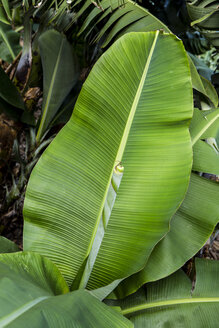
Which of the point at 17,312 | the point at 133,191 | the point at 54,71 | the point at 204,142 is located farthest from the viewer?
the point at 54,71

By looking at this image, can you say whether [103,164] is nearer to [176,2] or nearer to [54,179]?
[54,179]

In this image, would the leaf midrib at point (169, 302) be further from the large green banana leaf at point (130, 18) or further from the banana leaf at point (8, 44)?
the banana leaf at point (8, 44)

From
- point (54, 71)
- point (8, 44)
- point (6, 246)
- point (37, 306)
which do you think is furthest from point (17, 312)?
point (8, 44)

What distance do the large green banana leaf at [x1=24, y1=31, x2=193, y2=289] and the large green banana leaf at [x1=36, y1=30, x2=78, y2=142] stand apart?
18.0 inches

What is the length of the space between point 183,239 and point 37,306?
1.54 feet

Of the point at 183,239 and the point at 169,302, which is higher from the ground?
the point at 183,239

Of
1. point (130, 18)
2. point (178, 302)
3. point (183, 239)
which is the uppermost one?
point (130, 18)

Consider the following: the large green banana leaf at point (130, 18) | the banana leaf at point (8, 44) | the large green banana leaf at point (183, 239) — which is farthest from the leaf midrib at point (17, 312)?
the banana leaf at point (8, 44)

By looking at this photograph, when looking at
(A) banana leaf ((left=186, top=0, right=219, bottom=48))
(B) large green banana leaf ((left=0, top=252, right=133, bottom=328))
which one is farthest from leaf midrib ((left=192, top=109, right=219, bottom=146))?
(B) large green banana leaf ((left=0, top=252, right=133, bottom=328))

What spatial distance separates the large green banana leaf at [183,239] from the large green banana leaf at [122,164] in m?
0.06

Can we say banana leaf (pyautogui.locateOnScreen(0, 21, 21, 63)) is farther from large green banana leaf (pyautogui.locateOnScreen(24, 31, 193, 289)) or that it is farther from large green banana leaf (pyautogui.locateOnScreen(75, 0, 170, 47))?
large green banana leaf (pyautogui.locateOnScreen(24, 31, 193, 289))

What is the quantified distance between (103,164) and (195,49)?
1.14 meters

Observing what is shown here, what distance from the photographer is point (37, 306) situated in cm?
40

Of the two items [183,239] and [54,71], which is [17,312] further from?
[54,71]
